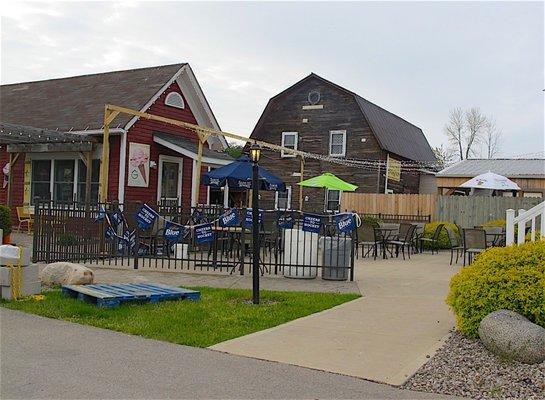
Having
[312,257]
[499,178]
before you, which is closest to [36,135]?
[312,257]

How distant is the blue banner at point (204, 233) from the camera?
11508 mm

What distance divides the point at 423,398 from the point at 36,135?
15.0 meters

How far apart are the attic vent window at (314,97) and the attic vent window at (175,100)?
12461mm

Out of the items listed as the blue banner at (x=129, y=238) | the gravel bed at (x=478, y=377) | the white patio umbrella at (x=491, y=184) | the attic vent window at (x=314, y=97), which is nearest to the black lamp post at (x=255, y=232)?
the gravel bed at (x=478, y=377)

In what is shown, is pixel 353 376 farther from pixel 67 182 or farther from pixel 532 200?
pixel 532 200

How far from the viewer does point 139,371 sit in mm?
5145

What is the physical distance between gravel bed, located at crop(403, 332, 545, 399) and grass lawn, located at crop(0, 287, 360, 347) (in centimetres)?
216

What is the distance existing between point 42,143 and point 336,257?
11.8 meters

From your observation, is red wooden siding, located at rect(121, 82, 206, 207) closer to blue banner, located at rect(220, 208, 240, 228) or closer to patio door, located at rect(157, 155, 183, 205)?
patio door, located at rect(157, 155, 183, 205)

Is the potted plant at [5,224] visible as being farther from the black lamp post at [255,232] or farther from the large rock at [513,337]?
the large rock at [513,337]

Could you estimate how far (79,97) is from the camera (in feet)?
68.7

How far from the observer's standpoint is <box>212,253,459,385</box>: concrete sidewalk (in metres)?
5.56

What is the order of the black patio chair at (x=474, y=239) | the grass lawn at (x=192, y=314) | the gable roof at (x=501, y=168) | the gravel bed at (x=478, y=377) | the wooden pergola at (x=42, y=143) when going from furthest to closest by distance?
1. the gable roof at (x=501, y=168)
2. the wooden pergola at (x=42, y=143)
3. the black patio chair at (x=474, y=239)
4. the grass lawn at (x=192, y=314)
5. the gravel bed at (x=478, y=377)

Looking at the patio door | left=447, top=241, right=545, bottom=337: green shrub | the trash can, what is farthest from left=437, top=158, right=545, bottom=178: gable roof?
left=447, top=241, right=545, bottom=337: green shrub
